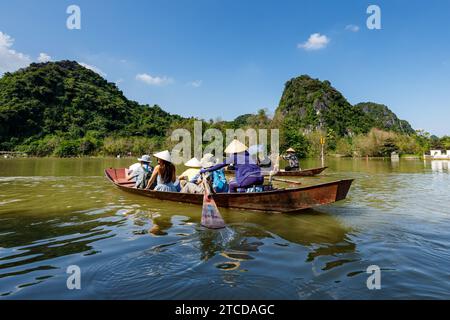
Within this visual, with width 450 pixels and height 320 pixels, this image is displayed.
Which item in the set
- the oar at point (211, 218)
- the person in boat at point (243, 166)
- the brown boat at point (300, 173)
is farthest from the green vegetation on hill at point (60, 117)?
the oar at point (211, 218)

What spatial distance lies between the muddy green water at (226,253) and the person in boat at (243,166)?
2.40 ft

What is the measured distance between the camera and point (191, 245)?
13.1ft

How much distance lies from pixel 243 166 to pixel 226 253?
3.01m

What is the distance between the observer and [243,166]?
256 inches

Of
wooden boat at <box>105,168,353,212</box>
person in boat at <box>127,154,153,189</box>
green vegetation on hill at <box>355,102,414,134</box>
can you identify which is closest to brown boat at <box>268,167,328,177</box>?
person in boat at <box>127,154,153,189</box>

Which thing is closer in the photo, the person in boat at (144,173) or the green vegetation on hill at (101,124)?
the person in boat at (144,173)

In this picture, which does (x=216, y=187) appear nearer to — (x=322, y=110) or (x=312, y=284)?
(x=312, y=284)

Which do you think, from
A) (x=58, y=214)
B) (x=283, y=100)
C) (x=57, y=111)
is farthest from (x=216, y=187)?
(x=283, y=100)

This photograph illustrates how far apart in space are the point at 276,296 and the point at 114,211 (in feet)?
16.0

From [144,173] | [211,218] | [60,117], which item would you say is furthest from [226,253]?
[60,117]

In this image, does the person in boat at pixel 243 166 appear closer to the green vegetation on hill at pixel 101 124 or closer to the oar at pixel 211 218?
the oar at pixel 211 218

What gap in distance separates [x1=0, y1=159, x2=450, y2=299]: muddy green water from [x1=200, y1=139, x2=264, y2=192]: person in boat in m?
0.73

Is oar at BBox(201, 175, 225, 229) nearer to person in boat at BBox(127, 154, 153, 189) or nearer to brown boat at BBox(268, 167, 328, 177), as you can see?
person in boat at BBox(127, 154, 153, 189)

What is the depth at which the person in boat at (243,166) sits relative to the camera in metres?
6.29
